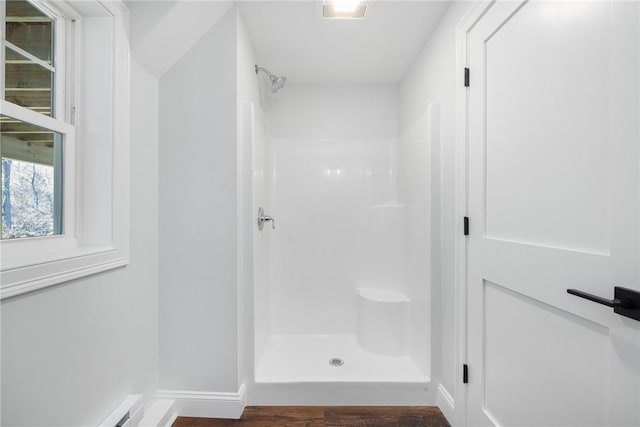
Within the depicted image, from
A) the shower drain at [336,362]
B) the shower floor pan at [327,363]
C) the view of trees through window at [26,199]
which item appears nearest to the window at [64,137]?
the view of trees through window at [26,199]

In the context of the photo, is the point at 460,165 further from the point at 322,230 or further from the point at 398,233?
the point at 322,230

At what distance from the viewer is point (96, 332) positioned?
3.84 ft

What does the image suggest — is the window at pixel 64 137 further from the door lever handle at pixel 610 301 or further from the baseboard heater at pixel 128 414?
the door lever handle at pixel 610 301

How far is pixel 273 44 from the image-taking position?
6.24 feet

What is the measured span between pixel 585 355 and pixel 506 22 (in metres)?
1.21

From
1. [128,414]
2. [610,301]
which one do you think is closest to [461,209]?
[610,301]

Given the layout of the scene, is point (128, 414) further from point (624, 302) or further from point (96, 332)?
point (624, 302)

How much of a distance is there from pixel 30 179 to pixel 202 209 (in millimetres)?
667

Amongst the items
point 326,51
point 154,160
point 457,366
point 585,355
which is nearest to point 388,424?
point 457,366

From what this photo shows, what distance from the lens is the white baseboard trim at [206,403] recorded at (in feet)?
5.08

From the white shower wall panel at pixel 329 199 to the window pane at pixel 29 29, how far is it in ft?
4.83

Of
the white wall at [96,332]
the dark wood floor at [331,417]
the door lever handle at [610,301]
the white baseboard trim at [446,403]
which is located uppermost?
the door lever handle at [610,301]

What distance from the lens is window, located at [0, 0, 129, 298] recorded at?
984 mm

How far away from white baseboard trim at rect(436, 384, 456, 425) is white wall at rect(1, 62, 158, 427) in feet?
5.19
